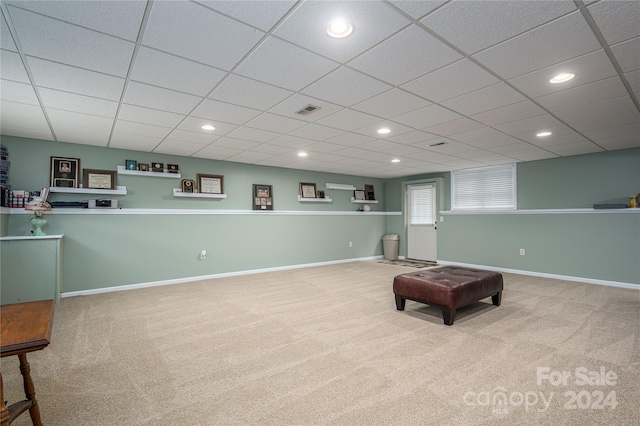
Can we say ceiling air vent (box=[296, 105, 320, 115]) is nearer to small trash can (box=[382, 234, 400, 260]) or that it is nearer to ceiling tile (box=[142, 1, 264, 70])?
ceiling tile (box=[142, 1, 264, 70])

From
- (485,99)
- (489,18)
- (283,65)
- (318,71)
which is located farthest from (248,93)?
(485,99)

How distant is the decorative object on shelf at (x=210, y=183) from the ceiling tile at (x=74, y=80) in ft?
9.31

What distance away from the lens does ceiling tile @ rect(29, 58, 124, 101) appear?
90.4 inches

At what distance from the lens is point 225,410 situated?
188cm

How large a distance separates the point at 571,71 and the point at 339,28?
193 centimetres

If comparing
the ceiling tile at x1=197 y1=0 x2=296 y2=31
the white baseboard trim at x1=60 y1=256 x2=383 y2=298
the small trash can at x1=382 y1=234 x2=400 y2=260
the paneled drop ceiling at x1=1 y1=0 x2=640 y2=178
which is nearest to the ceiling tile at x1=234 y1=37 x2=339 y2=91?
the paneled drop ceiling at x1=1 y1=0 x2=640 y2=178

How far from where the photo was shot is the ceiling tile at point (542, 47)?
6.02ft

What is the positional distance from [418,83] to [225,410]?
2.86m

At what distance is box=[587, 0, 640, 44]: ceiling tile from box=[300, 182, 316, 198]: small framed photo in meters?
5.61

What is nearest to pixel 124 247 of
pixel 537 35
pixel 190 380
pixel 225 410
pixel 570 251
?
pixel 190 380

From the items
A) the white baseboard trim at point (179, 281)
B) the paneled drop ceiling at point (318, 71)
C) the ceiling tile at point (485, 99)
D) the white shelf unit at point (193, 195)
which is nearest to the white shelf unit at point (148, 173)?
the white shelf unit at point (193, 195)

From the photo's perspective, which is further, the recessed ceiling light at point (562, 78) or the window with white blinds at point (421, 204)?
the window with white blinds at point (421, 204)

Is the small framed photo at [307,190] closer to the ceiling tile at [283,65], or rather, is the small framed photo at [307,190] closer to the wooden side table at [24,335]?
the ceiling tile at [283,65]

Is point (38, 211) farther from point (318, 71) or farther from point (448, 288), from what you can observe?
→ point (448, 288)
